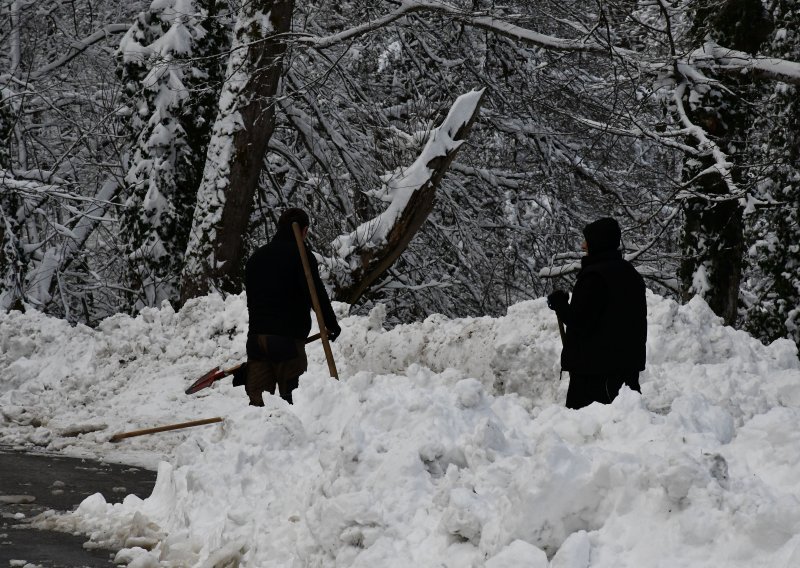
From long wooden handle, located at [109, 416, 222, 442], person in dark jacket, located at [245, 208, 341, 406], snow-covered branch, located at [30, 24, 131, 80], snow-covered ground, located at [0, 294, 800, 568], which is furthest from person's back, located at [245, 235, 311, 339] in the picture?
snow-covered branch, located at [30, 24, 131, 80]

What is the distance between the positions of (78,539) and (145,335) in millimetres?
6083

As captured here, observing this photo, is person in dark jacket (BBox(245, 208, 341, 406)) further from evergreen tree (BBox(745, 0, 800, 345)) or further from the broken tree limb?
evergreen tree (BBox(745, 0, 800, 345))

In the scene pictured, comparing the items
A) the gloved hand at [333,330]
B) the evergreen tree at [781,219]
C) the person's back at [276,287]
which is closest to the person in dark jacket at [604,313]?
the person's back at [276,287]

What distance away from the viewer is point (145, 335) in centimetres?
1107

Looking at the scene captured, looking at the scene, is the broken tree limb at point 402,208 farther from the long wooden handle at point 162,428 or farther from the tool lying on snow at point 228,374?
the long wooden handle at point 162,428

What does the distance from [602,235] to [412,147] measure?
6.33m

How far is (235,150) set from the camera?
11.9 m

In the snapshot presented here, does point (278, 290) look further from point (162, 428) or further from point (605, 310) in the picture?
point (605, 310)

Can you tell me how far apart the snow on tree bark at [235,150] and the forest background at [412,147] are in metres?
0.03

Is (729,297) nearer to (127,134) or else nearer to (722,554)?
(127,134)

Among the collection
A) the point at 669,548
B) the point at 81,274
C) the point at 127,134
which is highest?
the point at 127,134

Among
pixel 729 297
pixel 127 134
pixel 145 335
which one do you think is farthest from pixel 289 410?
pixel 127 134

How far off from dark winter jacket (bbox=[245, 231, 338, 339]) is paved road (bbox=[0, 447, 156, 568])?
1368 millimetres

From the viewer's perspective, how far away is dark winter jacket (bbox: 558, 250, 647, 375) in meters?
5.63
